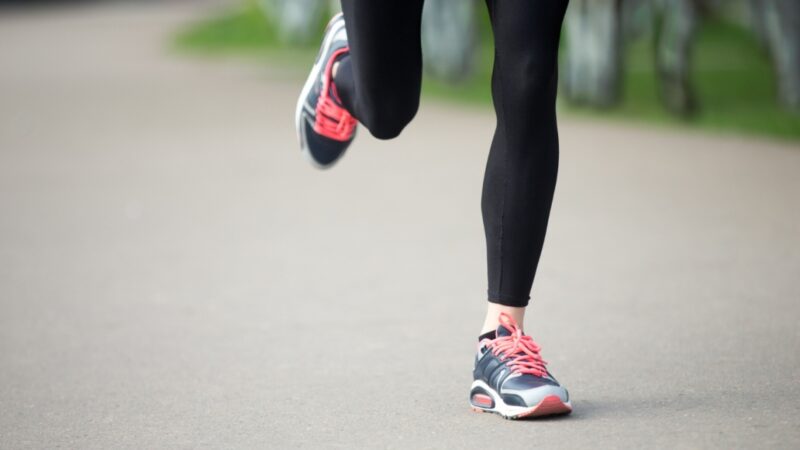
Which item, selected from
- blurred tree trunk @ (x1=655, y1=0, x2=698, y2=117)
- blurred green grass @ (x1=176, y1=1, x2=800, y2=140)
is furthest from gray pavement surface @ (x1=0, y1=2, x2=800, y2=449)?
blurred tree trunk @ (x1=655, y1=0, x2=698, y2=117)

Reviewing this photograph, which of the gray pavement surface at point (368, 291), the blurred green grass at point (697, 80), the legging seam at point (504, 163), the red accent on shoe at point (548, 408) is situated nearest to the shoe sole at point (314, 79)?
the gray pavement surface at point (368, 291)

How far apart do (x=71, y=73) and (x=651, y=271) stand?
1077 centimetres

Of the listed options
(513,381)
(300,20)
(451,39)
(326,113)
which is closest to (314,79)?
(326,113)

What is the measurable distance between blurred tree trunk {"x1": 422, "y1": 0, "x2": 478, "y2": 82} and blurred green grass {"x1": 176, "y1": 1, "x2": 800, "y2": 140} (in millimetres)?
135

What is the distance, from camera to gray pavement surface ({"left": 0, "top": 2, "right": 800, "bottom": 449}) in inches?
131

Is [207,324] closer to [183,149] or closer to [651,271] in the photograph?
[651,271]

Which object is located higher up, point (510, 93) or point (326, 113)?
point (510, 93)

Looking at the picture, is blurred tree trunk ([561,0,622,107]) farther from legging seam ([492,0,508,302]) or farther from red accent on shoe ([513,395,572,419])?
red accent on shoe ([513,395,572,419])

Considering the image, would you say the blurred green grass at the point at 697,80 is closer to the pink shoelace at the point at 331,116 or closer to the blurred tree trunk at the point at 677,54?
the blurred tree trunk at the point at 677,54

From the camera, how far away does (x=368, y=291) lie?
502 cm

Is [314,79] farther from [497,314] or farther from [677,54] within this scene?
[677,54]

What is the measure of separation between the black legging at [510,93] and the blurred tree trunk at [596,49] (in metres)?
7.36

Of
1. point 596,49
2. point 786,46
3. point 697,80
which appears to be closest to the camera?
point 786,46

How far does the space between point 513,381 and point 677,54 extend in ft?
23.5
